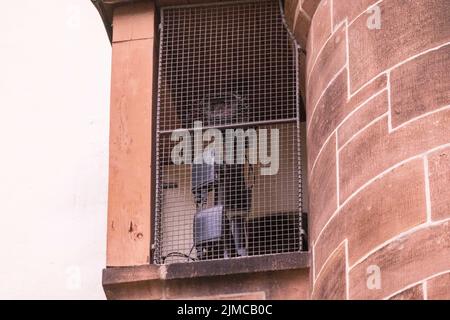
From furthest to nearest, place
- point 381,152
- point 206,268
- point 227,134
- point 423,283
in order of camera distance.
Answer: point 227,134, point 206,268, point 381,152, point 423,283

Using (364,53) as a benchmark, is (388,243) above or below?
below

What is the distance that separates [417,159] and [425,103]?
13.8 inches

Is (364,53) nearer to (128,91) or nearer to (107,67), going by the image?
(128,91)

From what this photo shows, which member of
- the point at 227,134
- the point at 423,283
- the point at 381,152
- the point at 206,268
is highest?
the point at 227,134

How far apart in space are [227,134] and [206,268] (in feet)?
3.96

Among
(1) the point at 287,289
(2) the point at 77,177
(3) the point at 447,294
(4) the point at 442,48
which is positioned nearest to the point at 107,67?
(2) the point at 77,177

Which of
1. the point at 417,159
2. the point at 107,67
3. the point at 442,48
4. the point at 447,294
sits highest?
the point at 107,67

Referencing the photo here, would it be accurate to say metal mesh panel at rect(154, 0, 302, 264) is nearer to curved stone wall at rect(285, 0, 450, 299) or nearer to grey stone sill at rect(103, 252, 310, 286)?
grey stone sill at rect(103, 252, 310, 286)

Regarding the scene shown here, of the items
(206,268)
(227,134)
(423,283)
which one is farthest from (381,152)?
(227,134)

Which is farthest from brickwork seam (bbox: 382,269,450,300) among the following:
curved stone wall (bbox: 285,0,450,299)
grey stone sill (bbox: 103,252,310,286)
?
grey stone sill (bbox: 103,252,310,286)

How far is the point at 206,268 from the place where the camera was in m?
11.1

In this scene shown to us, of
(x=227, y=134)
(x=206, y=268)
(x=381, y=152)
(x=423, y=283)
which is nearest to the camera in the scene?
(x=423, y=283)

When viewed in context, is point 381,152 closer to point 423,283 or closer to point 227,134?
point 423,283

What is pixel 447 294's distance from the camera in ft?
29.8
